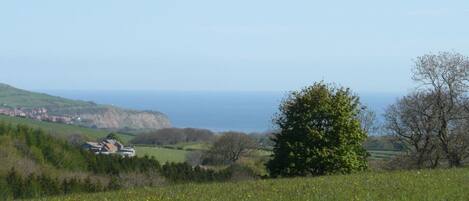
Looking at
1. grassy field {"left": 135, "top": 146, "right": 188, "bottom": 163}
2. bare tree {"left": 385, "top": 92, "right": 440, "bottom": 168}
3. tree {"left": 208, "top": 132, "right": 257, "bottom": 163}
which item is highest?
bare tree {"left": 385, "top": 92, "right": 440, "bottom": 168}

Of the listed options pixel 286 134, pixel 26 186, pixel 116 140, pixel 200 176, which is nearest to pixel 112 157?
pixel 200 176

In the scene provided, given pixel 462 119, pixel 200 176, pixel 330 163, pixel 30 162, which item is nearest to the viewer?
pixel 330 163

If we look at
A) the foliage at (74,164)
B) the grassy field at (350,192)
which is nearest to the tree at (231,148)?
the foliage at (74,164)

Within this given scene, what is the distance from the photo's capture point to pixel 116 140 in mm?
114625

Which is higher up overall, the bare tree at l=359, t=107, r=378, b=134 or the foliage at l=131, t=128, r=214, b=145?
the bare tree at l=359, t=107, r=378, b=134

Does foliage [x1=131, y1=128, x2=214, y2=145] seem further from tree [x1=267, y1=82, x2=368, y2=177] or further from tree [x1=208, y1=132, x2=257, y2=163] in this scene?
tree [x1=267, y1=82, x2=368, y2=177]

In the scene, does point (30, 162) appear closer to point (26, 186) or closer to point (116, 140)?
point (26, 186)

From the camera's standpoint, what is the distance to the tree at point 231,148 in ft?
300

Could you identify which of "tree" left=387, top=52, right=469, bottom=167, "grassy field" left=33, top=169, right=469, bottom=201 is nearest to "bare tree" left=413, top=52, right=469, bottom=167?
"tree" left=387, top=52, right=469, bottom=167

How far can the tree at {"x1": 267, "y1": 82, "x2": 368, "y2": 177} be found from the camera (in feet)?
130

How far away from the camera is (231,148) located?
92500 millimetres

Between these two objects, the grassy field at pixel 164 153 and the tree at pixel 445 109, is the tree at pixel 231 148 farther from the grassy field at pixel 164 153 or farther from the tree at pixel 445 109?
the tree at pixel 445 109

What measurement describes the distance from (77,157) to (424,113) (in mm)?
34450

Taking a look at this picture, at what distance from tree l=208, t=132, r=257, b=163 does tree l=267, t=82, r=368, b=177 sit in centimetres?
4954
